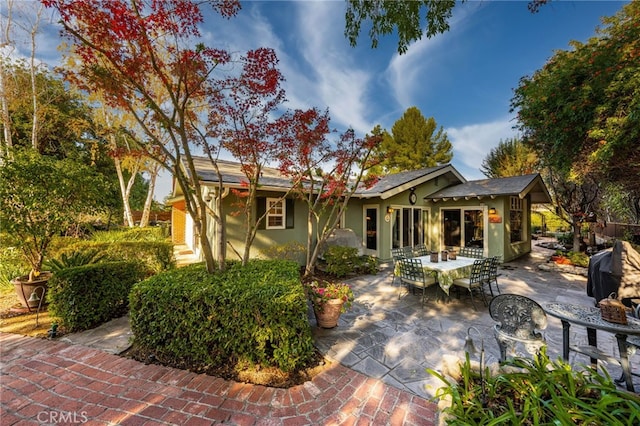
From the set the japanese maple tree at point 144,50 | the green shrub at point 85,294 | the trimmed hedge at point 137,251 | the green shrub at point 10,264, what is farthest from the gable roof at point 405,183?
the green shrub at point 10,264

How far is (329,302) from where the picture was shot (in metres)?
4.05

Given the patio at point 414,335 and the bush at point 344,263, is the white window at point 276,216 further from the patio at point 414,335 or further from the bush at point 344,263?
the patio at point 414,335

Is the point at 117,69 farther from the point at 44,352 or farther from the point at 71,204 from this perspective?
the point at 44,352

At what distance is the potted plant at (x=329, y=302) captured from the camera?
13.3 feet

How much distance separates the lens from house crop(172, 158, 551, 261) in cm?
873

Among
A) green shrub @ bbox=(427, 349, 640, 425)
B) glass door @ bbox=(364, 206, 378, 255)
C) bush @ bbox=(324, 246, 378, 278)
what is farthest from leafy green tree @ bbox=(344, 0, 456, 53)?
glass door @ bbox=(364, 206, 378, 255)

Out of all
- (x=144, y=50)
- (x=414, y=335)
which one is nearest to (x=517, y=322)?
(x=414, y=335)

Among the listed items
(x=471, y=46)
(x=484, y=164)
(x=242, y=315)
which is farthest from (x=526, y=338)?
(x=484, y=164)

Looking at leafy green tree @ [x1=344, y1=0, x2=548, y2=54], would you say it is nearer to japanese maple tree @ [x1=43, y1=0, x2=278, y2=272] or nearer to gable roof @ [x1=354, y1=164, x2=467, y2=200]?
japanese maple tree @ [x1=43, y1=0, x2=278, y2=272]

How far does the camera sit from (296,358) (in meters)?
2.95

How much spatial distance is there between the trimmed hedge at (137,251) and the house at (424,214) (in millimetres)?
1810

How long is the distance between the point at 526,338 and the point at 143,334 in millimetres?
4767
